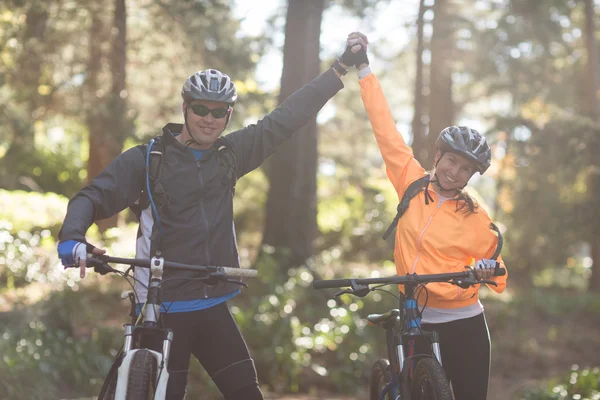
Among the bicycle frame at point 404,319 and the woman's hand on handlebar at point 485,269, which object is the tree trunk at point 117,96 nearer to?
the bicycle frame at point 404,319

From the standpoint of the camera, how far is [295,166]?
11.9 m

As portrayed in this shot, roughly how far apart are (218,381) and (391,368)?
1.05 metres

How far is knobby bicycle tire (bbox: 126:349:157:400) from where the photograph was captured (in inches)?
130

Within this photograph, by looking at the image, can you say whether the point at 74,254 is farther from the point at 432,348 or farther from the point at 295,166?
the point at 295,166

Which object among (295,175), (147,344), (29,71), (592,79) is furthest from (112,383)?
(592,79)

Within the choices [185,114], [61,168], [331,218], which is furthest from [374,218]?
[185,114]

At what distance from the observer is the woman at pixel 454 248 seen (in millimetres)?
4262

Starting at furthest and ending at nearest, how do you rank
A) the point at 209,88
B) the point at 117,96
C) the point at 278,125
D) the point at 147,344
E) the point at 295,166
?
the point at 295,166, the point at 117,96, the point at 278,125, the point at 209,88, the point at 147,344

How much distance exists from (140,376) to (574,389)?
5.62 meters

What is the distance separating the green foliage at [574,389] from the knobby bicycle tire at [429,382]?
3791mm

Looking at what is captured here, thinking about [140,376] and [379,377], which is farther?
[379,377]

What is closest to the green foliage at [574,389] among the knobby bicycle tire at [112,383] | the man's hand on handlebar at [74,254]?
the knobby bicycle tire at [112,383]

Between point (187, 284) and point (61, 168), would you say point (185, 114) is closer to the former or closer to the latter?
point (187, 284)

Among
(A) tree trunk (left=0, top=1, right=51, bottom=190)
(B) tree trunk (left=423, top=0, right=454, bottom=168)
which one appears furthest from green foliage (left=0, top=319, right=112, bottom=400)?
(B) tree trunk (left=423, top=0, right=454, bottom=168)
